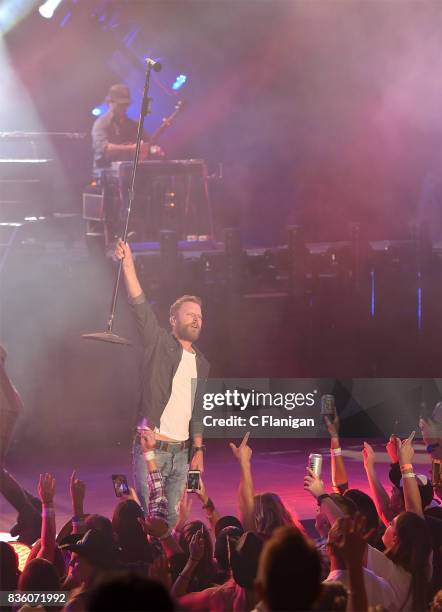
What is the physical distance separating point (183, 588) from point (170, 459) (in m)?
1.79

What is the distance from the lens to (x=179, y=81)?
8852mm

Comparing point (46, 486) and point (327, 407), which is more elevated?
point (327, 407)

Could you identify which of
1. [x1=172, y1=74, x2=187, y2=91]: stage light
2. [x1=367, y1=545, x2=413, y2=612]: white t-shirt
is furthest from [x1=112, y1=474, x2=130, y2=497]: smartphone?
[x1=172, y1=74, x2=187, y2=91]: stage light

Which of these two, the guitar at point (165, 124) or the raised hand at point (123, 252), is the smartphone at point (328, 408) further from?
the guitar at point (165, 124)

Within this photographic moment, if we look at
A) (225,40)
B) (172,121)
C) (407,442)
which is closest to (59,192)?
(172,121)

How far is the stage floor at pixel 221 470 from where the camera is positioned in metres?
6.37

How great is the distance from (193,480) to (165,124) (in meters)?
4.26

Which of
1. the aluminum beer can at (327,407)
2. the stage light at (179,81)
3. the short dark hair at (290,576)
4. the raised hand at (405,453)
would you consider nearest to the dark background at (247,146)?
the stage light at (179,81)

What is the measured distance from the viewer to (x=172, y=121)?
860cm

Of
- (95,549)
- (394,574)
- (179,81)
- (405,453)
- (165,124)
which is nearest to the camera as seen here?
(394,574)

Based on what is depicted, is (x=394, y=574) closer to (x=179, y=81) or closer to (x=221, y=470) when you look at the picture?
(x=221, y=470)

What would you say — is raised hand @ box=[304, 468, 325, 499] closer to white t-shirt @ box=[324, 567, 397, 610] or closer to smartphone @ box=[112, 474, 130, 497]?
white t-shirt @ box=[324, 567, 397, 610]

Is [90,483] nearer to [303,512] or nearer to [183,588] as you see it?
[303,512]

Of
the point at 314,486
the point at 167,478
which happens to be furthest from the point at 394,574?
the point at 167,478
